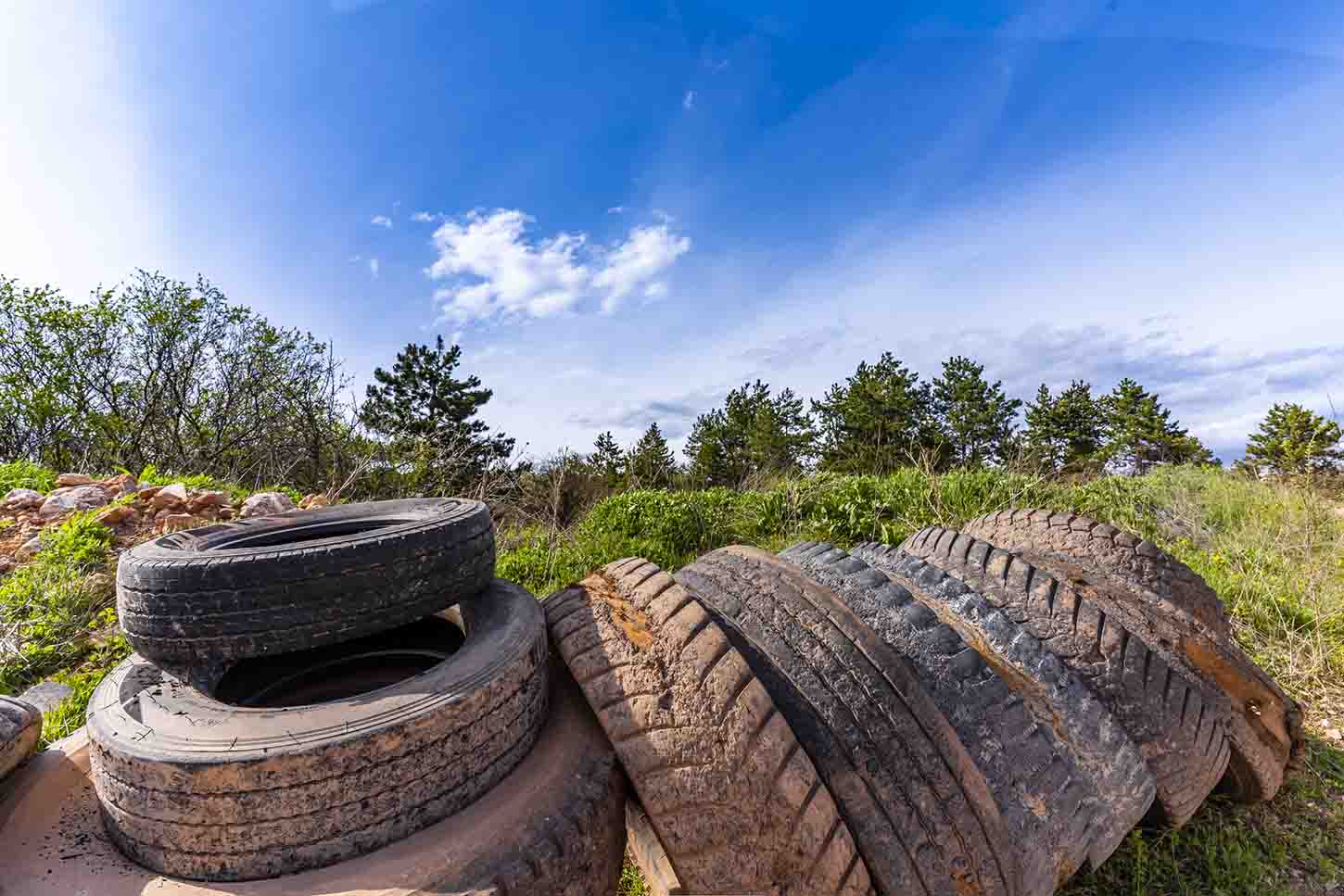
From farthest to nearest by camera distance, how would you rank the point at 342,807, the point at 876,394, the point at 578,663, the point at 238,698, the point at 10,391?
the point at 876,394 < the point at 10,391 < the point at 238,698 < the point at 578,663 < the point at 342,807

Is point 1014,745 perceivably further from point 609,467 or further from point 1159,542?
point 609,467

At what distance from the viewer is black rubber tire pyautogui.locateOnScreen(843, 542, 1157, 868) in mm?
1816

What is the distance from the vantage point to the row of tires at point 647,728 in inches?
53.0

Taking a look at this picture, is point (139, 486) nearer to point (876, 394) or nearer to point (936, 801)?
point (936, 801)

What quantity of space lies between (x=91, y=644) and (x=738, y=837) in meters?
5.03

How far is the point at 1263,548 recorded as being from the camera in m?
4.93

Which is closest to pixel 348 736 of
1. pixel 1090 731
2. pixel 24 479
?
pixel 1090 731

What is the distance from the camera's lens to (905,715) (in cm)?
158

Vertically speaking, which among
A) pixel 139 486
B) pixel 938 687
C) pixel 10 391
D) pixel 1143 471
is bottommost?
pixel 1143 471

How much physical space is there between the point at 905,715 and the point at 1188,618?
156 cm

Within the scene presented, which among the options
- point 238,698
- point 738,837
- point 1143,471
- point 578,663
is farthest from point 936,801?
point 1143,471

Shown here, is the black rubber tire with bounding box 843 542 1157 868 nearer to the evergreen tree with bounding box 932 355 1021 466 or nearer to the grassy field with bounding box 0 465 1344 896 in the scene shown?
the grassy field with bounding box 0 465 1344 896

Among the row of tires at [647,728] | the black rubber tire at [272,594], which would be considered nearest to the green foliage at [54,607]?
the row of tires at [647,728]

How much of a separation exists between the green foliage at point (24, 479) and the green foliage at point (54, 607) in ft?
13.7
